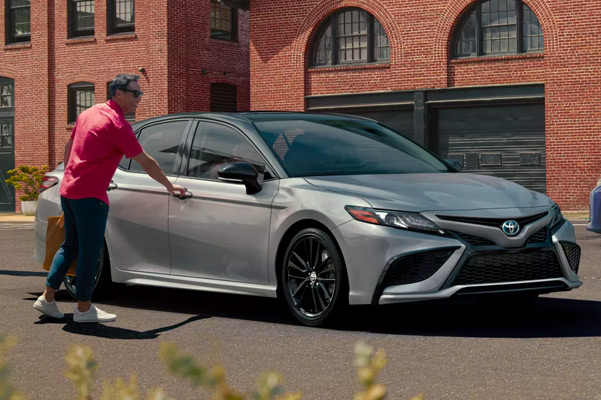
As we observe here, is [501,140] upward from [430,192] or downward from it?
upward

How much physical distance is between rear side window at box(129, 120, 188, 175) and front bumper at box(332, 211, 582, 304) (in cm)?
214

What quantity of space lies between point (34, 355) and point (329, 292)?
195cm

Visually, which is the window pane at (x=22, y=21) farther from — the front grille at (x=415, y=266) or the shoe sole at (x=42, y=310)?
the front grille at (x=415, y=266)

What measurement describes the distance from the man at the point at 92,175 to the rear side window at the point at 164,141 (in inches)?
37.1

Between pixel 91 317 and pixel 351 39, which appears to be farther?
pixel 351 39

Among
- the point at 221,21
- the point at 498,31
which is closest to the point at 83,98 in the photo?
the point at 221,21

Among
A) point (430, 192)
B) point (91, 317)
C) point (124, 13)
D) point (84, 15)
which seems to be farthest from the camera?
point (84, 15)

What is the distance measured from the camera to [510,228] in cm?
684

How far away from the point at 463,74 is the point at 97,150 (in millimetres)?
20451

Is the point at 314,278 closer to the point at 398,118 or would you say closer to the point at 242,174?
the point at 242,174

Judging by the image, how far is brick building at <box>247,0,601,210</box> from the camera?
25.5 metres

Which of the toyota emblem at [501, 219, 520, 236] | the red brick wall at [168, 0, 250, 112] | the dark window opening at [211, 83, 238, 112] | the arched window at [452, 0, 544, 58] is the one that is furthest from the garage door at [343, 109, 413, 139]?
the toyota emblem at [501, 219, 520, 236]

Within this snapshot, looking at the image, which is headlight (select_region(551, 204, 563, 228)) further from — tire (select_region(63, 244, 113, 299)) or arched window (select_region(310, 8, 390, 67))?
arched window (select_region(310, 8, 390, 67))

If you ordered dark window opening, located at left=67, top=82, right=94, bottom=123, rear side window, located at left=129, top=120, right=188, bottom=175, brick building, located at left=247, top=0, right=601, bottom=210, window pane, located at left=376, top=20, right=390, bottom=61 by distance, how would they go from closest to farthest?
rear side window, located at left=129, top=120, right=188, bottom=175 → brick building, located at left=247, top=0, right=601, bottom=210 → window pane, located at left=376, top=20, right=390, bottom=61 → dark window opening, located at left=67, top=82, right=94, bottom=123
